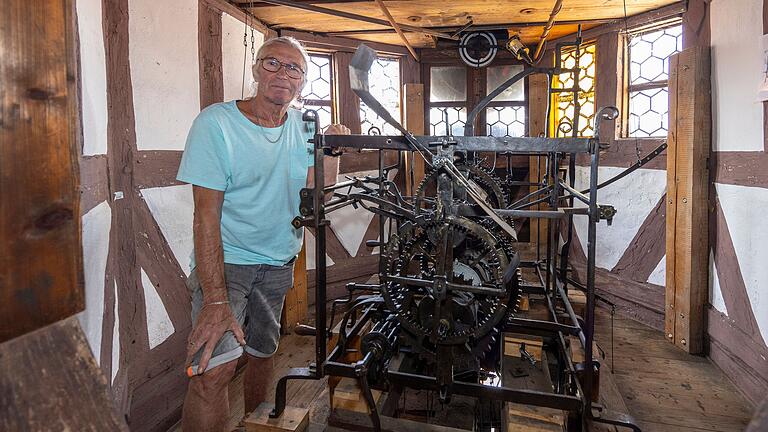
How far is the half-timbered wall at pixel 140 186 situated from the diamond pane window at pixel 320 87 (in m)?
1.50

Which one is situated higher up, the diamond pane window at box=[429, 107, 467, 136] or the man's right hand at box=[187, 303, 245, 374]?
the diamond pane window at box=[429, 107, 467, 136]

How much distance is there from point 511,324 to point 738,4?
2.27m

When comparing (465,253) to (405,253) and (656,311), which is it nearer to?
(405,253)

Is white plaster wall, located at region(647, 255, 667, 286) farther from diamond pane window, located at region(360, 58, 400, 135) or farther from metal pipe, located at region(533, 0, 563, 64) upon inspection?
diamond pane window, located at region(360, 58, 400, 135)

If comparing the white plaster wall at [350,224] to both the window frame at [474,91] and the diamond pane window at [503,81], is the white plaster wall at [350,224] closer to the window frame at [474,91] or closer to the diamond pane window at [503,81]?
the window frame at [474,91]

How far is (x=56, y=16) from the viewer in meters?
0.58

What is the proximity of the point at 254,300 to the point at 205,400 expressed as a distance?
407 mm

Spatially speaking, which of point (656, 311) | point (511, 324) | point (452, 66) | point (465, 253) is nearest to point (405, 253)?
point (465, 253)

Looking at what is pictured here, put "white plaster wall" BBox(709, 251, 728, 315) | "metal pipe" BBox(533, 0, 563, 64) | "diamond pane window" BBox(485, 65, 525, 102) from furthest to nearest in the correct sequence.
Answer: "diamond pane window" BBox(485, 65, 525, 102) → "metal pipe" BBox(533, 0, 563, 64) → "white plaster wall" BBox(709, 251, 728, 315)

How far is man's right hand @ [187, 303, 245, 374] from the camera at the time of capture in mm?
1557

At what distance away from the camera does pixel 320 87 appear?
14.8ft

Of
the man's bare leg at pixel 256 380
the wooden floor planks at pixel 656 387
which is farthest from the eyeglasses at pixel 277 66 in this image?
the wooden floor planks at pixel 656 387

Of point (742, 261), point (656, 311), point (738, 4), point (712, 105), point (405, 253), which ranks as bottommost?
point (656, 311)

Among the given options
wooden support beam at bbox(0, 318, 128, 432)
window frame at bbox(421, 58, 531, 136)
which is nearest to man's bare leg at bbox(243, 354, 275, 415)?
wooden support beam at bbox(0, 318, 128, 432)
